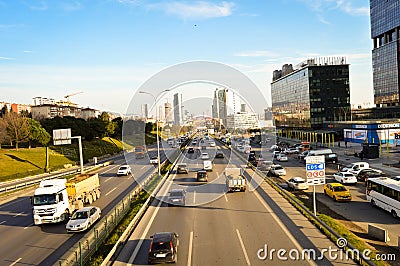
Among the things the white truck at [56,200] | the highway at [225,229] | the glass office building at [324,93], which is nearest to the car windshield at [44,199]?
the white truck at [56,200]

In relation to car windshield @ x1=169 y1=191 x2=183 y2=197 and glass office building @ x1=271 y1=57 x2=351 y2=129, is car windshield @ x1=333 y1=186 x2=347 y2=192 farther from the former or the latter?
glass office building @ x1=271 y1=57 x2=351 y2=129

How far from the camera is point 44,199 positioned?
68.4 ft

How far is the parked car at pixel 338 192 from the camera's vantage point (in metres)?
23.5

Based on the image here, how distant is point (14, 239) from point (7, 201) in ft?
45.4

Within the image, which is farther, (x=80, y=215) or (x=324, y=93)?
(x=324, y=93)

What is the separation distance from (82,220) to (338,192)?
16834 millimetres

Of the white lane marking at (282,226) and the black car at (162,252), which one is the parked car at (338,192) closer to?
the white lane marking at (282,226)

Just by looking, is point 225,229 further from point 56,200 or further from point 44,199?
point 44,199

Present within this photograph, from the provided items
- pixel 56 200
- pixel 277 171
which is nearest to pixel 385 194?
pixel 277 171

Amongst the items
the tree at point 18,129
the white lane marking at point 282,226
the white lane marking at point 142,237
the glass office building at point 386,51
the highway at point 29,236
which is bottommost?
the highway at point 29,236

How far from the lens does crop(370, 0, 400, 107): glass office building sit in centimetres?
10225

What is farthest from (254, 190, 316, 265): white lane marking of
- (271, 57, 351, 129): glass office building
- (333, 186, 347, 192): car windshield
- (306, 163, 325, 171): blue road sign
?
(271, 57, 351, 129): glass office building

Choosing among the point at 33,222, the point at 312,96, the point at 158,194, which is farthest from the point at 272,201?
the point at 312,96

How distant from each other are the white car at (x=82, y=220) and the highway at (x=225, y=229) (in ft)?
9.37
